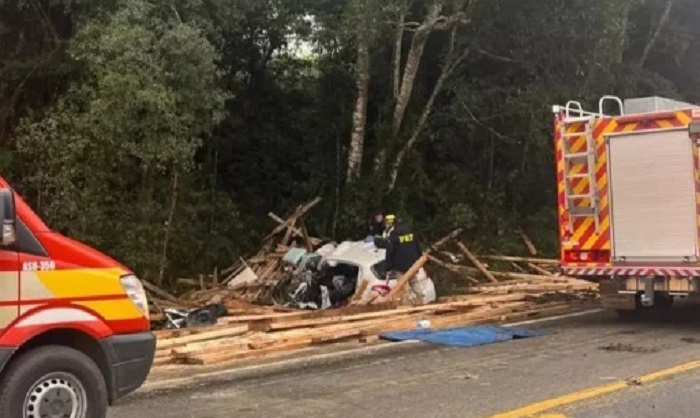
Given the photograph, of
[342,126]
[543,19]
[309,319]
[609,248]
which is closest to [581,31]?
[543,19]

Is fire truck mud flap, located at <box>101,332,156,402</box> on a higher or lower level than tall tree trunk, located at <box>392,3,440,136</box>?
lower

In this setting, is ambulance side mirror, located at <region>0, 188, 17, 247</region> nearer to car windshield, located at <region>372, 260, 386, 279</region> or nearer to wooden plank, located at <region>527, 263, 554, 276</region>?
car windshield, located at <region>372, 260, 386, 279</region>

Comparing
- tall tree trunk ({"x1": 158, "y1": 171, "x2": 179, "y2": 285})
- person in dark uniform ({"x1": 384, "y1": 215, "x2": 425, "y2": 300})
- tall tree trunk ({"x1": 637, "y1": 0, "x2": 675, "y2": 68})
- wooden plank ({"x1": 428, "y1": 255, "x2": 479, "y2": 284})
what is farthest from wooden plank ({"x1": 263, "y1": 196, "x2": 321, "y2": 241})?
tall tree trunk ({"x1": 637, "y1": 0, "x2": 675, "y2": 68})

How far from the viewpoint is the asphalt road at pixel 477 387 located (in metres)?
7.09

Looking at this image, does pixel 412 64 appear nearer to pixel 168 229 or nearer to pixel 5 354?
pixel 168 229

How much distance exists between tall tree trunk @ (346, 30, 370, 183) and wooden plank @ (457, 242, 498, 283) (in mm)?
3303

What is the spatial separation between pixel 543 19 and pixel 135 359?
50.7ft

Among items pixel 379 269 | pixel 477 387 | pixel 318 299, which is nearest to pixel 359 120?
pixel 318 299

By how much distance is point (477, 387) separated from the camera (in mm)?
8023

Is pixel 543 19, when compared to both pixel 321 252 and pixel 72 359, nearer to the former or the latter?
pixel 321 252

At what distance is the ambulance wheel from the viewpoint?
5.50 m

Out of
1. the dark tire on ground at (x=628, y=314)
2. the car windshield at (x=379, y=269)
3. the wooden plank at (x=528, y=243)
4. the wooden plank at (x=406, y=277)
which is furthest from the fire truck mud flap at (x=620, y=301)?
the wooden plank at (x=528, y=243)

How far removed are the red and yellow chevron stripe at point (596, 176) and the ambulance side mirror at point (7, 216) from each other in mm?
8681

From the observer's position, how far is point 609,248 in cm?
1200
